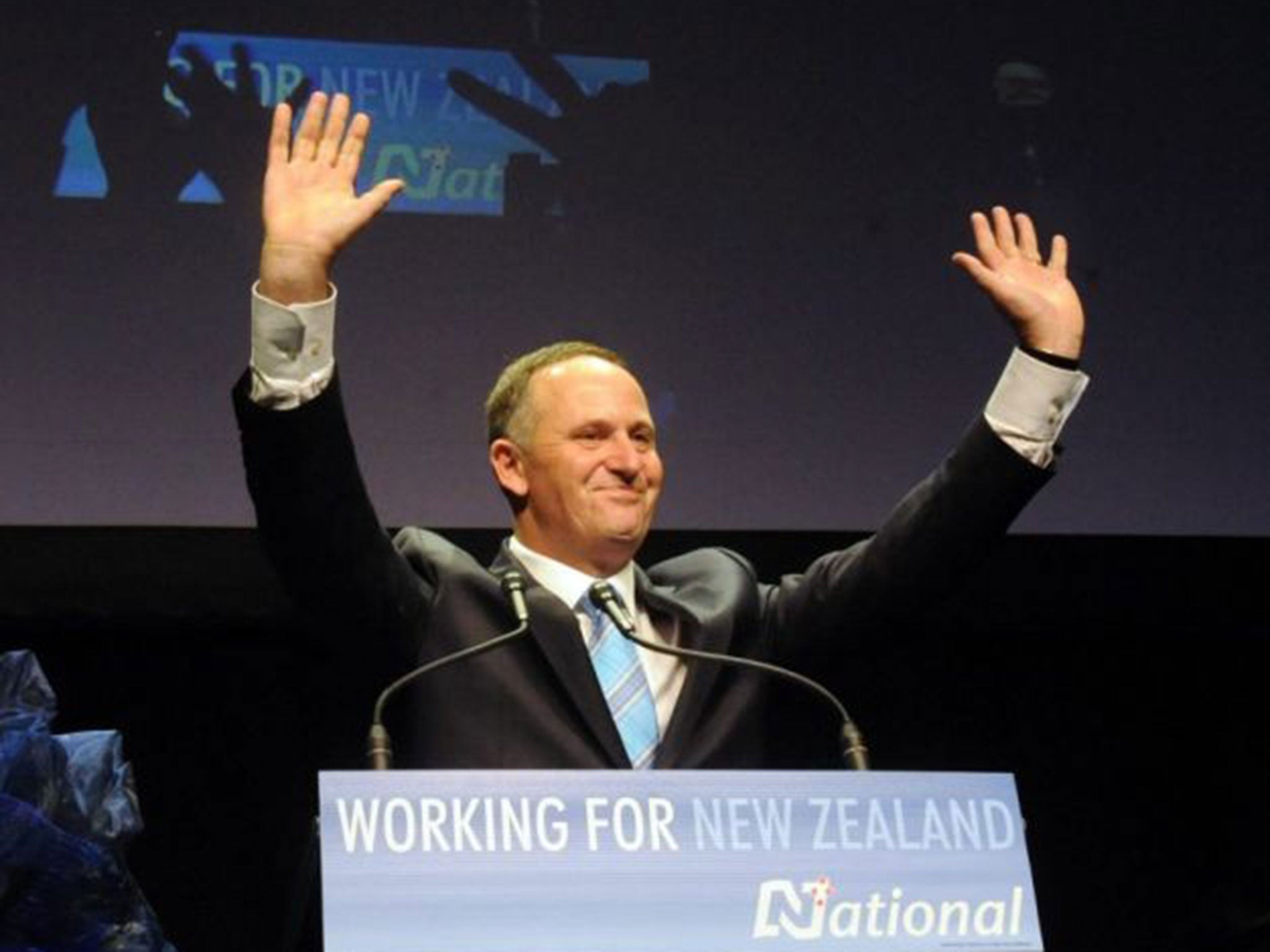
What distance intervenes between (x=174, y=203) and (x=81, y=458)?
423 millimetres

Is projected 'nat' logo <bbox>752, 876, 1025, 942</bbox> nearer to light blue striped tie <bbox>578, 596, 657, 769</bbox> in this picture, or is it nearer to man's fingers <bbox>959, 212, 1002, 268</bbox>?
light blue striped tie <bbox>578, 596, 657, 769</bbox>

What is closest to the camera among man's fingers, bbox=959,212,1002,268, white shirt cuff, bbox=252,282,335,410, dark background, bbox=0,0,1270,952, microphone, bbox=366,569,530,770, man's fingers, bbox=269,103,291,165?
microphone, bbox=366,569,530,770

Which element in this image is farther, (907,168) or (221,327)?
(907,168)

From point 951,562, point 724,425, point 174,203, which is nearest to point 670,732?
point 951,562

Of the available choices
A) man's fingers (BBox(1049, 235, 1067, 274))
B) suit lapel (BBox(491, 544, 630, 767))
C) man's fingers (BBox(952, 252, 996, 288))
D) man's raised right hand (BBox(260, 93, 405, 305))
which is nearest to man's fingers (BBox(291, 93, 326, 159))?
man's raised right hand (BBox(260, 93, 405, 305))

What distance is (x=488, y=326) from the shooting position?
3352mm

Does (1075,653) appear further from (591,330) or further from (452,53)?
(452,53)

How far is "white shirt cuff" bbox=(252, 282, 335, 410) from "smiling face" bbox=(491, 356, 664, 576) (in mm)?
360

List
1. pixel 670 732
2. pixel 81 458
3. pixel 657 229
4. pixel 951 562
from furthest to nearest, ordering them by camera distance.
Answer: pixel 657 229 → pixel 81 458 → pixel 951 562 → pixel 670 732

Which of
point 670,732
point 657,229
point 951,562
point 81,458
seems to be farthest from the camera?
point 657,229

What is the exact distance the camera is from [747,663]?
6.35 ft

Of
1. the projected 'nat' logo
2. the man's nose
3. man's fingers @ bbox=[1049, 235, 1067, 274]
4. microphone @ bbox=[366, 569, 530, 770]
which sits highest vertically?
man's fingers @ bbox=[1049, 235, 1067, 274]

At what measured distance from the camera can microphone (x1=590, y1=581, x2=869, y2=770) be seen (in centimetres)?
186

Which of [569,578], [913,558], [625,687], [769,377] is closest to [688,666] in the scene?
[625,687]
